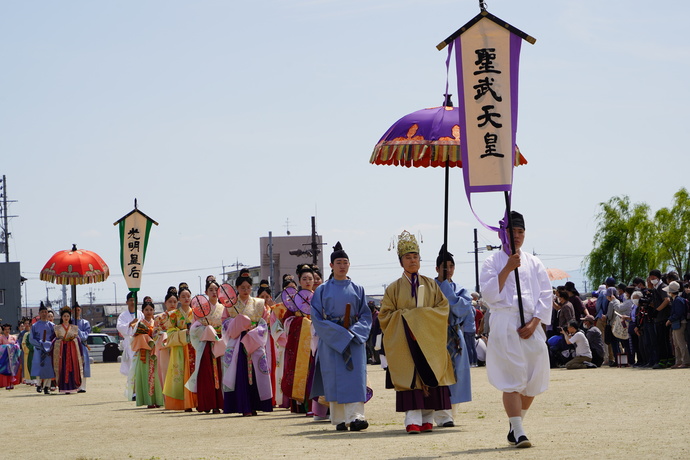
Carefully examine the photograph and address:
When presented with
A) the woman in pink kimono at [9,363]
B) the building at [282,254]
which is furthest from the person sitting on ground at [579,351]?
the building at [282,254]

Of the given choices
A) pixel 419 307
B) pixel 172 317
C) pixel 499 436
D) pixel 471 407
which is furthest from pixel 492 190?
pixel 172 317

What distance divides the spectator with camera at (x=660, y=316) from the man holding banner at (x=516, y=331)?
10267 mm

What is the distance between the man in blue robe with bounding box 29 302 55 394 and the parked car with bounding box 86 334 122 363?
2023 cm

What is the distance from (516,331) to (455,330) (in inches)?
90.3

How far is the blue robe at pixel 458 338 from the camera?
34.2 ft

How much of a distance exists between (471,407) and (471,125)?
4.54 meters

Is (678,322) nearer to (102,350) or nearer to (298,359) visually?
(298,359)

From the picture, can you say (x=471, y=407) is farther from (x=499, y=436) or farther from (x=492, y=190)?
(x=492, y=190)

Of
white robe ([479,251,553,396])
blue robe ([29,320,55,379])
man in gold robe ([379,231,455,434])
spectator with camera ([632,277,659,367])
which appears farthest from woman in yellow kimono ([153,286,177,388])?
white robe ([479,251,553,396])

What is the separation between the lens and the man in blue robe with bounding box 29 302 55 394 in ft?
74.1

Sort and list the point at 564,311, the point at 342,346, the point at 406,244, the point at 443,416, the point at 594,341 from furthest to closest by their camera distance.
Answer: the point at 564,311 < the point at 594,341 < the point at 342,346 < the point at 443,416 < the point at 406,244

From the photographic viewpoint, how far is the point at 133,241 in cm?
1930

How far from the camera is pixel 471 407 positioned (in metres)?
12.5

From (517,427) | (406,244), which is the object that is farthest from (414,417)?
(517,427)
